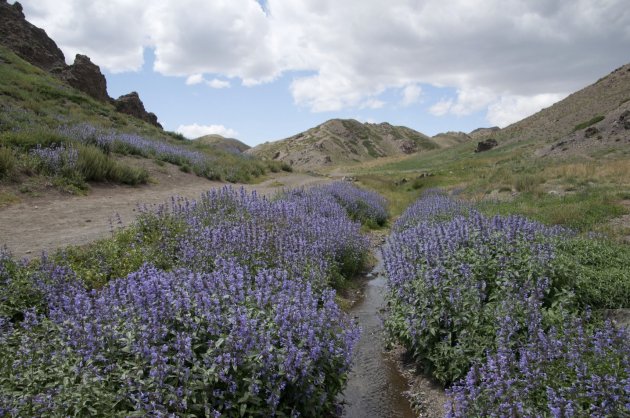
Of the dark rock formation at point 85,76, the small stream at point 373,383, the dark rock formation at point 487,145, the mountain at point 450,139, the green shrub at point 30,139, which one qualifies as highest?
the mountain at point 450,139

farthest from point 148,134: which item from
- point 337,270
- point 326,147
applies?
point 326,147

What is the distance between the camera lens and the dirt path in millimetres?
7758

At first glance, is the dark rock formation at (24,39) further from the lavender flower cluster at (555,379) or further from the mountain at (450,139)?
the mountain at (450,139)

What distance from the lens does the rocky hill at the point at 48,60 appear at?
35.2m

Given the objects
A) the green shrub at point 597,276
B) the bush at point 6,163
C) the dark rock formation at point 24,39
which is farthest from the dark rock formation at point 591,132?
the dark rock formation at point 24,39

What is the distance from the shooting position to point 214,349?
3.93m

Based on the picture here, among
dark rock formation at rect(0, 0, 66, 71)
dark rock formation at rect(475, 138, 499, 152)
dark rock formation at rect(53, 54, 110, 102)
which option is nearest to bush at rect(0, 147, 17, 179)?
dark rock formation at rect(53, 54, 110, 102)

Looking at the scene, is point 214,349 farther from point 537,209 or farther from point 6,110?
point 6,110

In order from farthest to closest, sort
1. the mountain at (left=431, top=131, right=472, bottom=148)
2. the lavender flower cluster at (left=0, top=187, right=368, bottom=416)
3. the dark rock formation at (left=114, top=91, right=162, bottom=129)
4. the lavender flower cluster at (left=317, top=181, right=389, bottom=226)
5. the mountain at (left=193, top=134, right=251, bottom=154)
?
the mountain at (left=431, top=131, right=472, bottom=148), the dark rock formation at (left=114, top=91, right=162, bottom=129), the mountain at (left=193, top=134, right=251, bottom=154), the lavender flower cluster at (left=317, top=181, right=389, bottom=226), the lavender flower cluster at (left=0, top=187, right=368, bottom=416)

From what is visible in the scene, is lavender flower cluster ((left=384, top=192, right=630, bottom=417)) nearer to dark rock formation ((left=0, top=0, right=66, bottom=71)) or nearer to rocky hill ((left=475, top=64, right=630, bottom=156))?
rocky hill ((left=475, top=64, right=630, bottom=156))

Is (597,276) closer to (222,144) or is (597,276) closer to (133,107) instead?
(133,107)

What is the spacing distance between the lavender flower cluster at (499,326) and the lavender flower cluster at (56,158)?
10.7 metres

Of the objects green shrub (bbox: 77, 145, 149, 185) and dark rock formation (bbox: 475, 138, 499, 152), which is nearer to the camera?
green shrub (bbox: 77, 145, 149, 185)

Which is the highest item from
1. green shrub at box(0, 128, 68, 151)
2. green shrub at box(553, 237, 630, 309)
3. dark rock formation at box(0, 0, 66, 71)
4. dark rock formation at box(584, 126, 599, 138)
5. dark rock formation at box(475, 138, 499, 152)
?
dark rock formation at box(0, 0, 66, 71)
